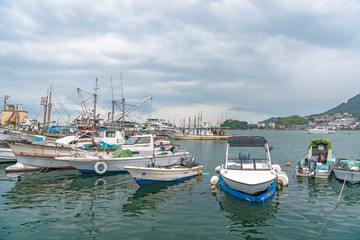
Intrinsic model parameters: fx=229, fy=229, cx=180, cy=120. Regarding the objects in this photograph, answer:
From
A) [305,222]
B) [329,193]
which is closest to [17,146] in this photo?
[305,222]

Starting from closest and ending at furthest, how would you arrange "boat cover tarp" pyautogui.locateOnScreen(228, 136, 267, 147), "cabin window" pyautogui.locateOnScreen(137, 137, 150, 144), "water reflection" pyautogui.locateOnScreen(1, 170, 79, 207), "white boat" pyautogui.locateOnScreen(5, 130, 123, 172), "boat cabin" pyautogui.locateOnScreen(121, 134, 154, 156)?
"water reflection" pyautogui.locateOnScreen(1, 170, 79, 207)
"boat cover tarp" pyautogui.locateOnScreen(228, 136, 267, 147)
"white boat" pyautogui.locateOnScreen(5, 130, 123, 172)
"boat cabin" pyautogui.locateOnScreen(121, 134, 154, 156)
"cabin window" pyautogui.locateOnScreen(137, 137, 150, 144)

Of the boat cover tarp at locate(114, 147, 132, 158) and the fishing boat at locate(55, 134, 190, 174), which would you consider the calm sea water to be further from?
the boat cover tarp at locate(114, 147, 132, 158)

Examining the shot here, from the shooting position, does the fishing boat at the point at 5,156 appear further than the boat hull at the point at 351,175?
Yes

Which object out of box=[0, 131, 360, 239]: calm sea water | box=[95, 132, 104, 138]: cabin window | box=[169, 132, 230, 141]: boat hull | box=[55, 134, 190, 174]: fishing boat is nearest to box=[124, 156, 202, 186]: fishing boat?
box=[0, 131, 360, 239]: calm sea water

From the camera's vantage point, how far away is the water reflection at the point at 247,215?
9.88 meters

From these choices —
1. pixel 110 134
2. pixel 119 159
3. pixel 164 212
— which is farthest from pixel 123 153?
pixel 164 212

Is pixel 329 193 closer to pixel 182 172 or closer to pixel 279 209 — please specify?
pixel 279 209

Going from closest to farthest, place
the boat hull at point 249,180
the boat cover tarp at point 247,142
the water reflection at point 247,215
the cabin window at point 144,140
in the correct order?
the water reflection at point 247,215 < the boat hull at point 249,180 < the boat cover tarp at point 247,142 < the cabin window at point 144,140

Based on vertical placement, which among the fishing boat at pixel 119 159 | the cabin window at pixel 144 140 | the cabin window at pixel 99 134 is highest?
the cabin window at pixel 99 134

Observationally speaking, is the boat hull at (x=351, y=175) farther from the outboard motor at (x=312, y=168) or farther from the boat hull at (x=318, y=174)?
the outboard motor at (x=312, y=168)

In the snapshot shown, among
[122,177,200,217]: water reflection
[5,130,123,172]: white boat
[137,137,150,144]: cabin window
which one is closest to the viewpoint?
[122,177,200,217]: water reflection

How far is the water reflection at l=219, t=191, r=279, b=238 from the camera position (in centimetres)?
988

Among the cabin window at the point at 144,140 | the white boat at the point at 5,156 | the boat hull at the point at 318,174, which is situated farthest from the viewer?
the white boat at the point at 5,156

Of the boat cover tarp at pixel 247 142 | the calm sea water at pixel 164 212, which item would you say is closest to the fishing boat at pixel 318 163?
the calm sea water at pixel 164 212
